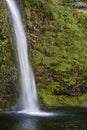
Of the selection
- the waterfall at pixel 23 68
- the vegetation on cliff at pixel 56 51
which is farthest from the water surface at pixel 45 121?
the vegetation on cliff at pixel 56 51

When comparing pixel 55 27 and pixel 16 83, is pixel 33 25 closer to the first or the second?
pixel 55 27

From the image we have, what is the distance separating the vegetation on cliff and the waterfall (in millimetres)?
961

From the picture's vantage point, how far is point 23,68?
66.8 feet

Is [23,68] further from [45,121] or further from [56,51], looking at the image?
[45,121]

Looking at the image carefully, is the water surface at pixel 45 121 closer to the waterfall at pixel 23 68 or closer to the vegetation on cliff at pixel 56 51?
the waterfall at pixel 23 68

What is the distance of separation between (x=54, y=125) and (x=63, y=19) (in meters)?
11.1

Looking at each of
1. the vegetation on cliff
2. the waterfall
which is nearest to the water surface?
the waterfall

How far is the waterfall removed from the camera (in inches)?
766

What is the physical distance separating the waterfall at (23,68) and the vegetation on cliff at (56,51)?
0.96 m

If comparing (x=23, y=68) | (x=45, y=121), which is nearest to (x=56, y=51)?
(x=23, y=68)

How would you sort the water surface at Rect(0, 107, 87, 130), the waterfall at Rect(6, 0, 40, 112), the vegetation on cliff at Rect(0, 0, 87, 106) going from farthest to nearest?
1. the vegetation on cliff at Rect(0, 0, 87, 106)
2. the waterfall at Rect(6, 0, 40, 112)
3. the water surface at Rect(0, 107, 87, 130)

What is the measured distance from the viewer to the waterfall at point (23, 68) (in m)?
19.5

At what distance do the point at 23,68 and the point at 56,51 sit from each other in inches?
122

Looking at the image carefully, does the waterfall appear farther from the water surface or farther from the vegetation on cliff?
the water surface
